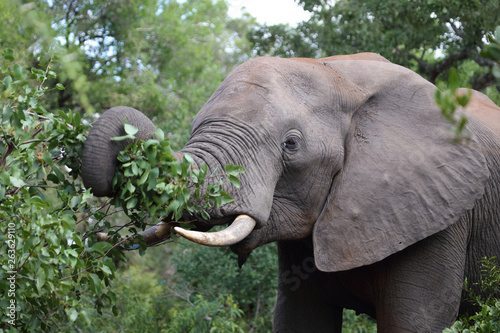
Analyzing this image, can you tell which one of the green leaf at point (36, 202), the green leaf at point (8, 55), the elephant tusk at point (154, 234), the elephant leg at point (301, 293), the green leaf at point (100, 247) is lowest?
the elephant leg at point (301, 293)

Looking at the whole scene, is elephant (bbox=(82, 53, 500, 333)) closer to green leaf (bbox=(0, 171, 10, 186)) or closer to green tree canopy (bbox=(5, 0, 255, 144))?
green leaf (bbox=(0, 171, 10, 186))

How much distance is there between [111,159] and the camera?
255 centimetres

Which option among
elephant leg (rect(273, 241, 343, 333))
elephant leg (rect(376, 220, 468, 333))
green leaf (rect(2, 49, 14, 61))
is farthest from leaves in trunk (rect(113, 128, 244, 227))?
elephant leg (rect(273, 241, 343, 333))

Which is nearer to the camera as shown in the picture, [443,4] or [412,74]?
[412,74]

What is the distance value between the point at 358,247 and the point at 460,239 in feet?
1.87

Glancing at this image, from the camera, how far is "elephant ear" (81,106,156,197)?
250cm

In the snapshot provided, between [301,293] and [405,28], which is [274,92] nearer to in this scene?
[301,293]

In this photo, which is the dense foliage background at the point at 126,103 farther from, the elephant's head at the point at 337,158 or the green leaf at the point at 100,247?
the elephant's head at the point at 337,158

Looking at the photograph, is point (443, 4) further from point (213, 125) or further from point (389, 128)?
point (213, 125)

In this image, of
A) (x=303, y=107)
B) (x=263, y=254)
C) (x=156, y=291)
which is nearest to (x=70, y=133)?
(x=303, y=107)

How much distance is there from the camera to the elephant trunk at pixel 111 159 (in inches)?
98.5

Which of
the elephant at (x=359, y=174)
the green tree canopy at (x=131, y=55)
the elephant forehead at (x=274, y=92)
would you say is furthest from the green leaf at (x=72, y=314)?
the green tree canopy at (x=131, y=55)

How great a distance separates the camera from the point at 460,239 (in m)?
3.44

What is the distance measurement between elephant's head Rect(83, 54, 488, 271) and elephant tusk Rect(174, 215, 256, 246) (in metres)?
0.11
